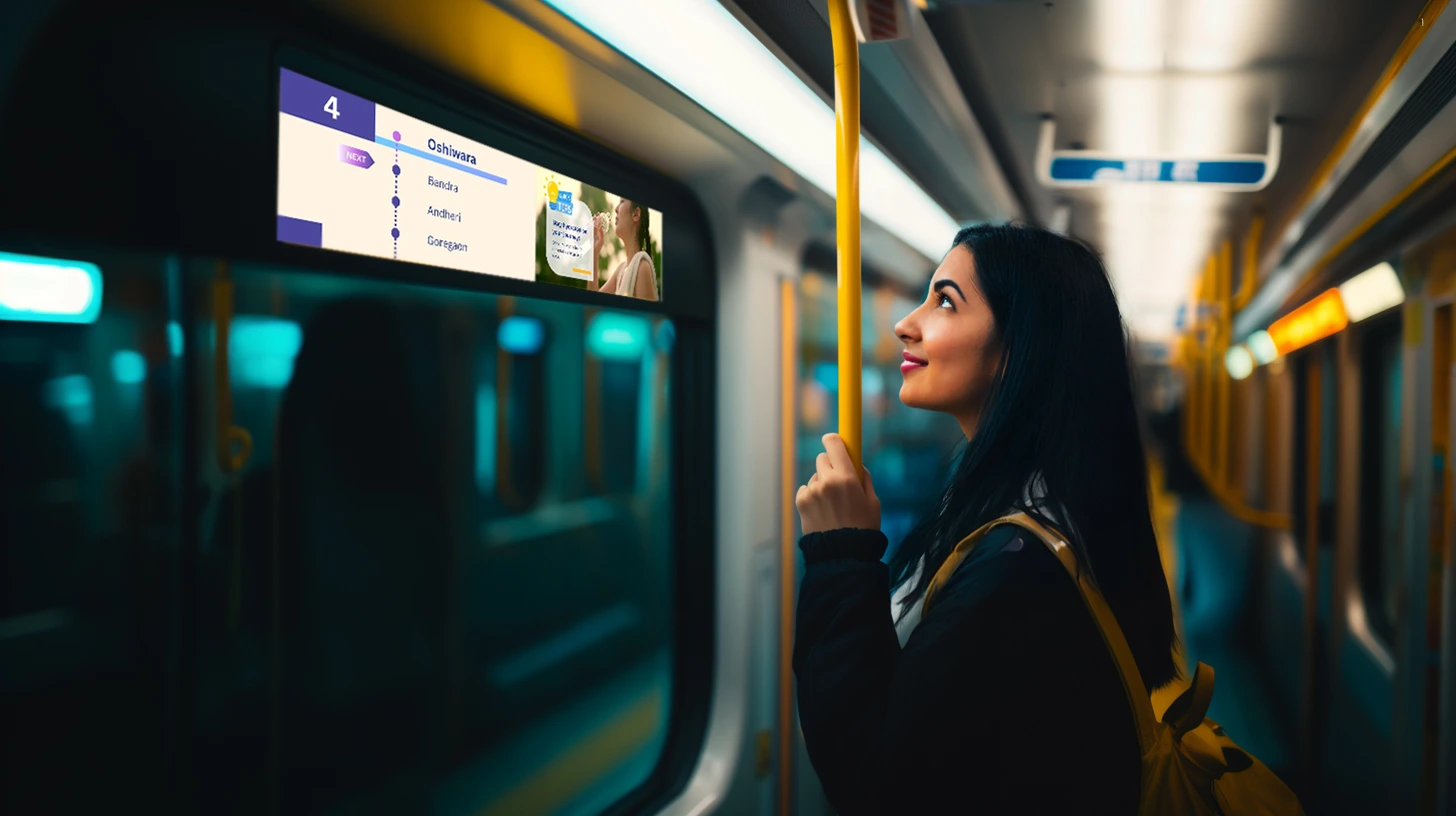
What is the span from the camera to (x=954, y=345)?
1104 mm

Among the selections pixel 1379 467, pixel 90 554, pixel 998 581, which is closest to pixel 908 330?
pixel 998 581

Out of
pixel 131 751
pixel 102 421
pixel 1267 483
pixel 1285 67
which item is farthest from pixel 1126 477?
pixel 1267 483

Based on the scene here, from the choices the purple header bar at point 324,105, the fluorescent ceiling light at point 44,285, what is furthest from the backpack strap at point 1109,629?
the fluorescent ceiling light at point 44,285

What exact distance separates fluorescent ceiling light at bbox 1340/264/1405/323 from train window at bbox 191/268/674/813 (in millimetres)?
2539

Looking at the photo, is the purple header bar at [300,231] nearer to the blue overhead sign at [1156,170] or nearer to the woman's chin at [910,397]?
the woman's chin at [910,397]

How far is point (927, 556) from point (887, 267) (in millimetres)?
2738

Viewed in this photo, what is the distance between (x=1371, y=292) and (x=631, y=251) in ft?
9.66

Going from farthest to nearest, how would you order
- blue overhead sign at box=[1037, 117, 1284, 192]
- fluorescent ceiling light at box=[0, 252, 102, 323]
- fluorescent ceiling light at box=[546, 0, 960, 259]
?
blue overhead sign at box=[1037, 117, 1284, 192]
fluorescent ceiling light at box=[0, 252, 102, 323]
fluorescent ceiling light at box=[546, 0, 960, 259]

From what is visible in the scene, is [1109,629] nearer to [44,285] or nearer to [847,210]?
[847,210]

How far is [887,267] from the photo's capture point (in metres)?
3.68

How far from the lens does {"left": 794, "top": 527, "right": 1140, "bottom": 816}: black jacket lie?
86cm

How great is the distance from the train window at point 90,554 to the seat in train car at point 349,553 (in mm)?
333

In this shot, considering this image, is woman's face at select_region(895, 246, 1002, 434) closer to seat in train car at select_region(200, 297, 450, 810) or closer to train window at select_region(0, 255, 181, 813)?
seat in train car at select_region(200, 297, 450, 810)

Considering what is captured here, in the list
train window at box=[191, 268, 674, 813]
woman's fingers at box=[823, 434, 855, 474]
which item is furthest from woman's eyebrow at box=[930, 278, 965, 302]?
train window at box=[191, 268, 674, 813]
